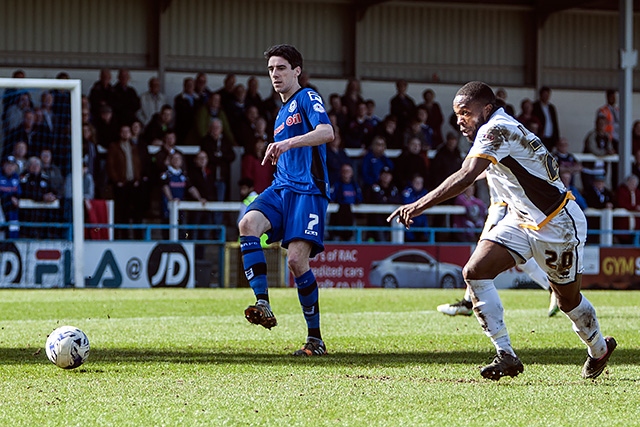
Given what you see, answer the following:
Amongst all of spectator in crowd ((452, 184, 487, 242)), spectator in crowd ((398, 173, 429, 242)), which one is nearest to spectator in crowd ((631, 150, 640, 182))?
spectator in crowd ((452, 184, 487, 242))

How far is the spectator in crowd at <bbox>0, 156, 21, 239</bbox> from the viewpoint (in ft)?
61.8

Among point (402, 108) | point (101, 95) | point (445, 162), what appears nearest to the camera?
point (101, 95)

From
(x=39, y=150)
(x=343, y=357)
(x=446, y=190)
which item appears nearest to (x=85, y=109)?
(x=39, y=150)

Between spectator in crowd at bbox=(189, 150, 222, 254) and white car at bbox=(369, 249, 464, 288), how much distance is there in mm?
3066

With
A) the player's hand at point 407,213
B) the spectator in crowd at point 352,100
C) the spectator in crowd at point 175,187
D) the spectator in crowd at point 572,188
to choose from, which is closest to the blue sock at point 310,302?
the player's hand at point 407,213

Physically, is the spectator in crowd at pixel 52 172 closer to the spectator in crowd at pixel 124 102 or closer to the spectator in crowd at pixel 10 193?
the spectator in crowd at pixel 10 193

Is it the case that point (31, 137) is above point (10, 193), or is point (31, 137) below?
above

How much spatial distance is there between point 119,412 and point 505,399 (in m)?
2.02

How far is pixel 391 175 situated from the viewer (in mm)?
21797

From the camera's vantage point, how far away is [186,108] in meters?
21.6

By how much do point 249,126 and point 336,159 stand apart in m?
1.73

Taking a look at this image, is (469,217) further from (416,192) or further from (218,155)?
(218,155)

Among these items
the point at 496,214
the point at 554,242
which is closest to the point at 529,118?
the point at 496,214

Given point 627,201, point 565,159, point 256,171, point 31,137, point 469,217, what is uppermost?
point 31,137
